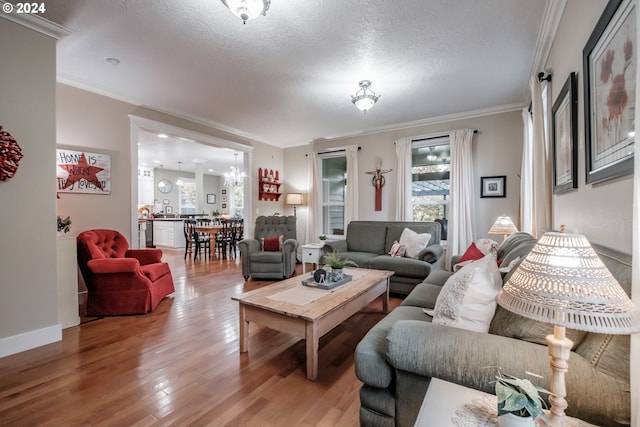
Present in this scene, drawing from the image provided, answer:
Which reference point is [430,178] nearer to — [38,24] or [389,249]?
[389,249]

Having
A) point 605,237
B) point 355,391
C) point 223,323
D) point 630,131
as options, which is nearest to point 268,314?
point 355,391

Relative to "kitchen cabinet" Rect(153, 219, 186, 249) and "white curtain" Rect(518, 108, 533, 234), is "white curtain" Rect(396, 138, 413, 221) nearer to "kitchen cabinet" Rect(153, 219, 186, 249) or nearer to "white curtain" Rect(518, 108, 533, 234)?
"white curtain" Rect(518, 108, 533, 234)

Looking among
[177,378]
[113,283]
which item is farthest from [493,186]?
[113,283]

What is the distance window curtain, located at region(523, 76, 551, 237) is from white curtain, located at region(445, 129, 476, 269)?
170 cm

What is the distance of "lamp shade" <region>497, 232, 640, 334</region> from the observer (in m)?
0.70

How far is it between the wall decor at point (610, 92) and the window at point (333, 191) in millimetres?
4536

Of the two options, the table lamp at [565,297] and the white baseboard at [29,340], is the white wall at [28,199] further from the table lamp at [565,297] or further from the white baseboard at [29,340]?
the table lamp at [565,297]

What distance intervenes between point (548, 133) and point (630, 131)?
1.72m

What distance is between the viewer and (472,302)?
134cm

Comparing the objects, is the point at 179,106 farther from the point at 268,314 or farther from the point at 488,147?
the point at 488,147

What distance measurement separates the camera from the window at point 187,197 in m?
10.8

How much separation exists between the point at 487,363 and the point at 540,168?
222cm

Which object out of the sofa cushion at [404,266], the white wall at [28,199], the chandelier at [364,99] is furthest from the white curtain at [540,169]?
the white wall at [28,199]

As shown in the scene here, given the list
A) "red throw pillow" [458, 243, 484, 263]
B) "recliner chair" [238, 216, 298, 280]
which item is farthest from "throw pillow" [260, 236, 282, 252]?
"red throw pillow" [458, 243, 484, 263]
